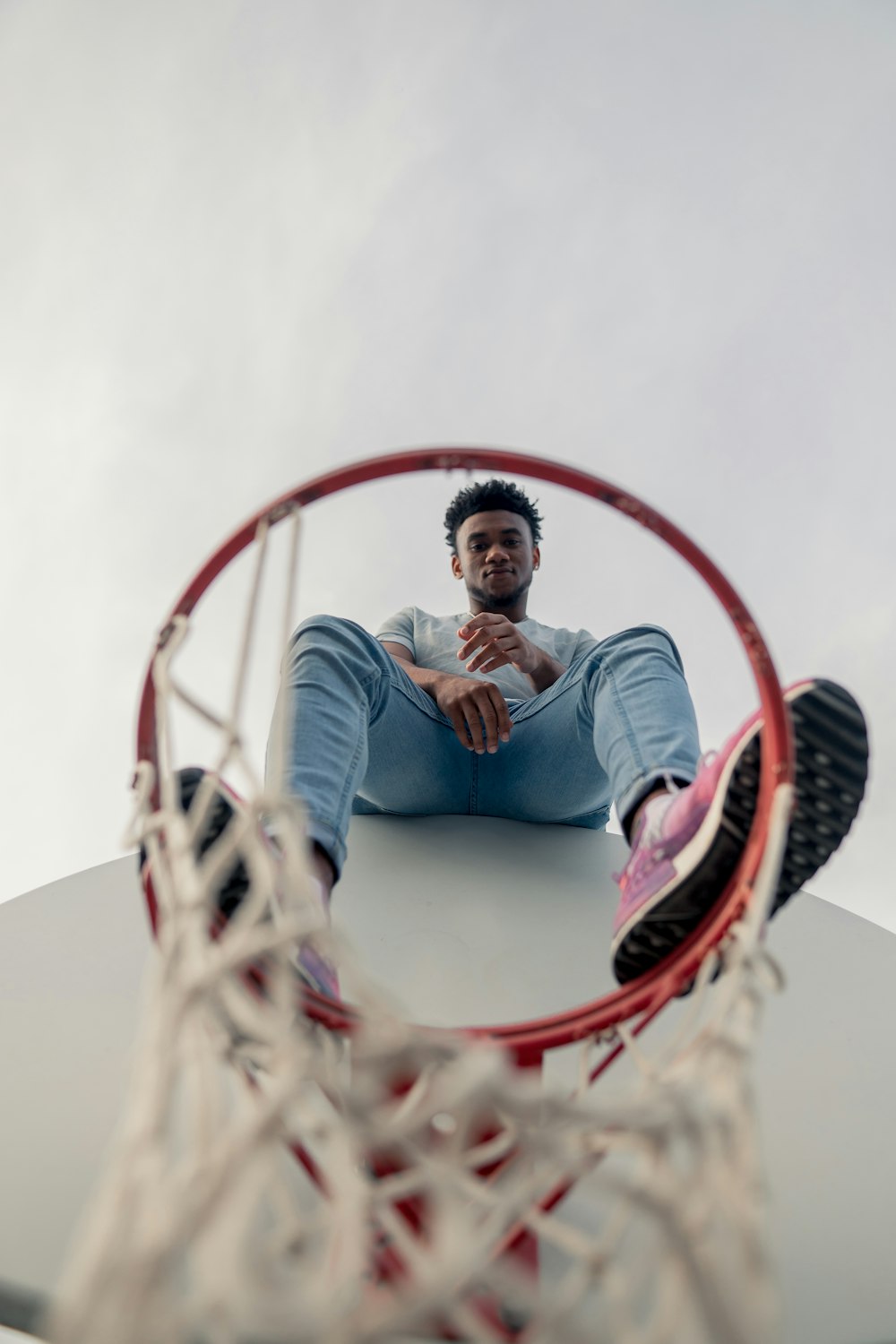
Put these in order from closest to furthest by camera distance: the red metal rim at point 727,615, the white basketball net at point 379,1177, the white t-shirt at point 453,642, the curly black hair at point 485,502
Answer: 1. the white basketball net at point 379,1177
2. the red metal rim at point 727,615
3. the white t-shirt at point 453,642
4. the curly black hair at point 485,502

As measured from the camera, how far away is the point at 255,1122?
1.35ft

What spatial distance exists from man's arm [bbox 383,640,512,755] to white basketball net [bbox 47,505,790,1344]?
43cm

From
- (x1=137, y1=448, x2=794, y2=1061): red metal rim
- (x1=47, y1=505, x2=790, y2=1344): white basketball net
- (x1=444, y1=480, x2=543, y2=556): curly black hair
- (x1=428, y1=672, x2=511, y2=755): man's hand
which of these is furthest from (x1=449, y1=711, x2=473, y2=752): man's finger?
(x1=444, y1=480, x2=543, y2=556): curly black hair

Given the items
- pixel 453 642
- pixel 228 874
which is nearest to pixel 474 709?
pixel 453 642

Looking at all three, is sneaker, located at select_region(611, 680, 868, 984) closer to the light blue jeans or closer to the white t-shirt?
the light blue jeans

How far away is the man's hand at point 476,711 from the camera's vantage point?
1.11 m

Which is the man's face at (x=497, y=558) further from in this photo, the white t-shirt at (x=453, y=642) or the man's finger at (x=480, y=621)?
the man's finger at (x=480, y=621)

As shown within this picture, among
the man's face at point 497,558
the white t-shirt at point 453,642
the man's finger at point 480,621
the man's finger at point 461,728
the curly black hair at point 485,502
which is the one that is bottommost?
the man's finger at point 461,728

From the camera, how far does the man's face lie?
4.85 feet

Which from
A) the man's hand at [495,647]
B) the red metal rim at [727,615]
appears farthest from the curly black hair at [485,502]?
the red metal rim at [727,615]

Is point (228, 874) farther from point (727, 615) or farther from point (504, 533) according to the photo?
point (504, 533)

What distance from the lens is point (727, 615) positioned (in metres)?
0.85

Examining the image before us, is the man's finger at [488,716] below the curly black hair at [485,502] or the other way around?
below

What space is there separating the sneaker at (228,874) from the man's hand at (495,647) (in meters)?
0.36
